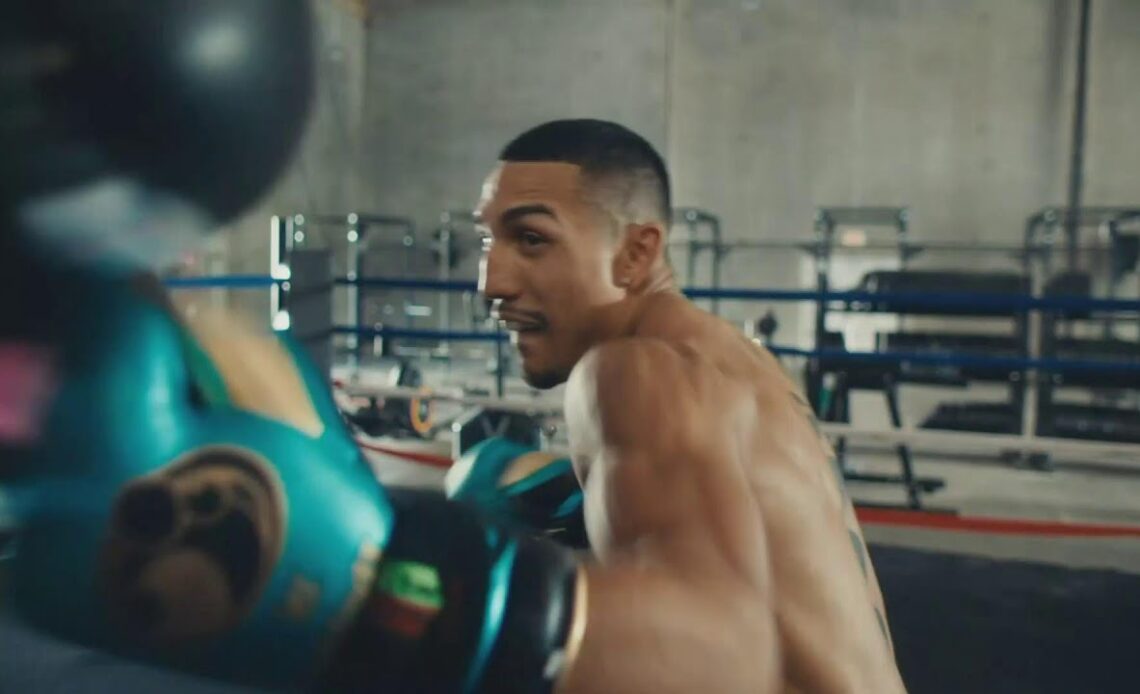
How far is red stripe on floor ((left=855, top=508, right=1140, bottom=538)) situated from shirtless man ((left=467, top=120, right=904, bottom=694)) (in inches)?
94.4

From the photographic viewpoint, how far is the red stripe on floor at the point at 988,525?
126 inches

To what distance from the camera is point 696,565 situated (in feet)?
2.38

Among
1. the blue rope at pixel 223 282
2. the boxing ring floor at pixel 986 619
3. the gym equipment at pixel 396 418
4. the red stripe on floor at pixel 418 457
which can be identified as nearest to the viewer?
the boxing ring floor at pixel 986 619

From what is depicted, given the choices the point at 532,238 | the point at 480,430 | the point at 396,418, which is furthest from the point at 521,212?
the point at 396,418

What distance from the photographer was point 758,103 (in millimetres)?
7145

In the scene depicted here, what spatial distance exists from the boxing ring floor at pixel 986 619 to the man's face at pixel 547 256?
104 cm

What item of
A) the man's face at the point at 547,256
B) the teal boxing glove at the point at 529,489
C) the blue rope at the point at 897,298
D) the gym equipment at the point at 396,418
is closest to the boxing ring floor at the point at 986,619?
the teal boxing glove at the point at 529,489

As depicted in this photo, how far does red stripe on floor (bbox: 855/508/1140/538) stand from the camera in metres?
3.21

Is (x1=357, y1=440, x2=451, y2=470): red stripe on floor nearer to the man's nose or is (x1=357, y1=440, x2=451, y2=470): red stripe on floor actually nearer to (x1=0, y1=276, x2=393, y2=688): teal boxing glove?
the man's nose

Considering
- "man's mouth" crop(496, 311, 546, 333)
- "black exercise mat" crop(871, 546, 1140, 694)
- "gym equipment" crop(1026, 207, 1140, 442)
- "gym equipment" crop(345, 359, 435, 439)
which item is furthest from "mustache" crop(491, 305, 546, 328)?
"gym equipment" crop(345, 359, 435, 439)

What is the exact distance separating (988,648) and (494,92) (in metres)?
6.82

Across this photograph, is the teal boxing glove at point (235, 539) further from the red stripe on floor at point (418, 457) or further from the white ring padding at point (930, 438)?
the red stripe on floor at point (418, 457)

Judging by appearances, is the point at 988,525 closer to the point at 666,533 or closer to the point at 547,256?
the point at 547,256

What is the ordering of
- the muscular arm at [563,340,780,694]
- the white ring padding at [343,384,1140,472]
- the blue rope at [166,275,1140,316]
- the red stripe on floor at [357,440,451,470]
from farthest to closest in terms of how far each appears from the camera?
the red stripe on floor at [357,440,451,470]
the white ring padding at [343,384,1140,472]
the blue rope at [166,275,1140,316]
the muscular arm at [563,340,780,694]
